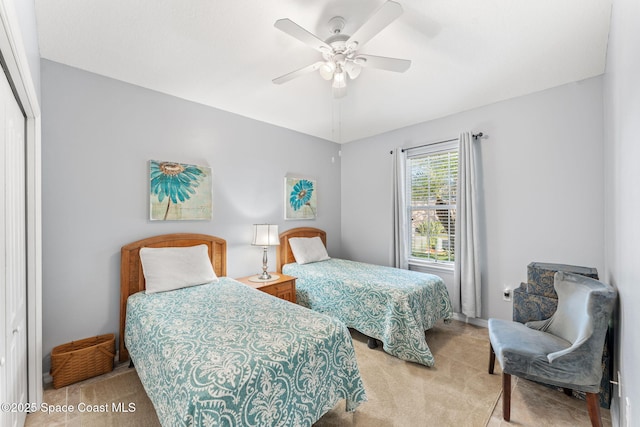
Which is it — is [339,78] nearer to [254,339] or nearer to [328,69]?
[328,69]

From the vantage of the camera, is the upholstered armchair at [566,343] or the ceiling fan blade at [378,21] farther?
the upholstered armchair at [566,343]

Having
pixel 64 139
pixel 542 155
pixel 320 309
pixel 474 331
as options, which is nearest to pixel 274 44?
pixel 64 139

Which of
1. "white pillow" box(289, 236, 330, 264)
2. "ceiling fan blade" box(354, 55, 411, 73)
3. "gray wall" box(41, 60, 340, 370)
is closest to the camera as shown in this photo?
"ceiling fan blade" box(354, 55, 411, 73)

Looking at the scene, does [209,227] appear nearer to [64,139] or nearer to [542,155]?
[64,139]

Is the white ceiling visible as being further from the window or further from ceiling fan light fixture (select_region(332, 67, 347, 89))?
the window

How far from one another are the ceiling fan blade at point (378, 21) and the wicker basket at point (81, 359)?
293 centimetres

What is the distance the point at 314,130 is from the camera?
3998mm

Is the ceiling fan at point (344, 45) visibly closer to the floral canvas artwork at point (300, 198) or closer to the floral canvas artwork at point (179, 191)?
the floral canvas artwork at point (179, 191)

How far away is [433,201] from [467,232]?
660 millimetres

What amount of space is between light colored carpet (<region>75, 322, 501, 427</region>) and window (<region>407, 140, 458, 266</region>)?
4.18 ft

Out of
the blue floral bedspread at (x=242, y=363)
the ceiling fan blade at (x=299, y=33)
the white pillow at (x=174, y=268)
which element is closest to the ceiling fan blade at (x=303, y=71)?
the ceiling fan blade at (x=299, y=33)

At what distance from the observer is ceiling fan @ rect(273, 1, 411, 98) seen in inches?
58.4

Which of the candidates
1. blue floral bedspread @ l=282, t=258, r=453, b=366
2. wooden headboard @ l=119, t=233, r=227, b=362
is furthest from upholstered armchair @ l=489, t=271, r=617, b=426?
wooden headboard @ l=119, t=233, r=227, b=362

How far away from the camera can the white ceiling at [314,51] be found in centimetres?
168
